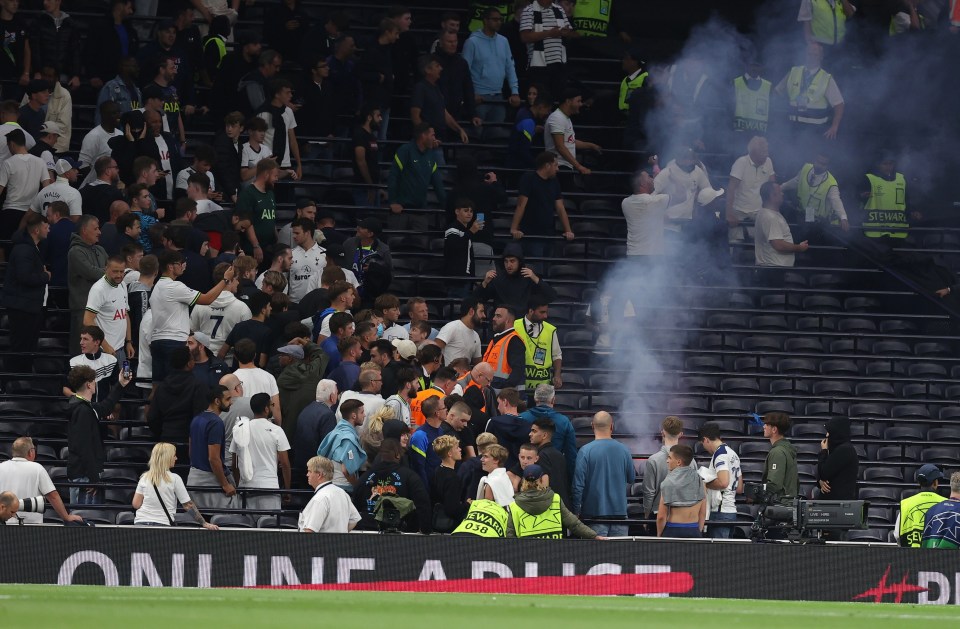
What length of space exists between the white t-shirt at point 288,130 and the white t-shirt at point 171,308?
3825 mm

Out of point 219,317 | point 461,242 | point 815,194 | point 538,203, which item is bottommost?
point 219,317

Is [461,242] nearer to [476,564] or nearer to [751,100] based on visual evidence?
[751,100]

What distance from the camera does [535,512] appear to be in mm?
12891

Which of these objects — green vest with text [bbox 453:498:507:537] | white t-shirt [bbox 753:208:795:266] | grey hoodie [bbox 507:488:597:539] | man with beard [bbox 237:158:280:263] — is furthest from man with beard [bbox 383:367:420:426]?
white t-shirt [bbox 753:208:795:266]

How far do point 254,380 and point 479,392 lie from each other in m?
2.04

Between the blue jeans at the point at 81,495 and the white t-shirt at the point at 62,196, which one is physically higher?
the white t-shirt at the point at 62,196

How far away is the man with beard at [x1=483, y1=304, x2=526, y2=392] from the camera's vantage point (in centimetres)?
1586

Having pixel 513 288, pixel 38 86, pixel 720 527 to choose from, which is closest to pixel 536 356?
pixel 513 288

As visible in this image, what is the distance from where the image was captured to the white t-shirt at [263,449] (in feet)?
45.5

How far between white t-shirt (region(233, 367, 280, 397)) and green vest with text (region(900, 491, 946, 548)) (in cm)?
558

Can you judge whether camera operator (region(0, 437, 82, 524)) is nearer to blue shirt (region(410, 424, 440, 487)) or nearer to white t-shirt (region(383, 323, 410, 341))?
blue shirt (region(410, 424, 440, 487))

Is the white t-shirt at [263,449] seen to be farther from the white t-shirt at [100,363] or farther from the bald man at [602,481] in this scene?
the bald man at [602,481]

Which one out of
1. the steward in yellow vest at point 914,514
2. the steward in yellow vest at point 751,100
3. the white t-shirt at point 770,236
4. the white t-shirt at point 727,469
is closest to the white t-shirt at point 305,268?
the white t-shirt at point 727,469

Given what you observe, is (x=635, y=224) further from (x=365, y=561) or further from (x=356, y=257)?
(x=365, y=561)
